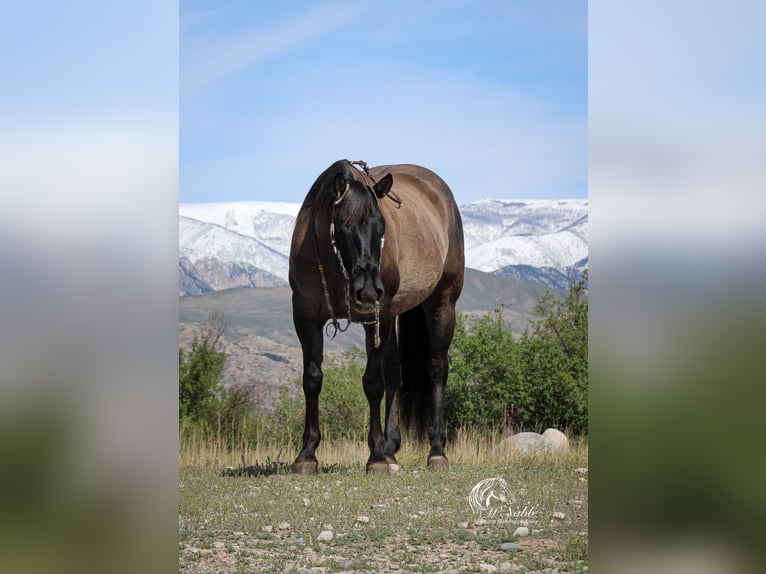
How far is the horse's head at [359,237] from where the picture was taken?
5.42 meters

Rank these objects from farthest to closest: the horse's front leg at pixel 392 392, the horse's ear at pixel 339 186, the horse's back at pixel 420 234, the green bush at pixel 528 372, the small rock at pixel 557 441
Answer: the green bush at pixel 528 372, the horse's front leg at pixel 392 392, the horse's back at pixel 420 234, the small rock at pixel 557 441, the horse's ear at pixel 339 186

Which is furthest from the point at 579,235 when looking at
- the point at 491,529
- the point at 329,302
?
the point at 491,529

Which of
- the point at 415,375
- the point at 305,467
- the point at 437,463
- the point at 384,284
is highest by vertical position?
the point at 384,284

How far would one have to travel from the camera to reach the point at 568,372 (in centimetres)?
892

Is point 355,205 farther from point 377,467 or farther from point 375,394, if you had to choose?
point 377,467

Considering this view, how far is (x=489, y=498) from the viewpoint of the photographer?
4984 millimetres

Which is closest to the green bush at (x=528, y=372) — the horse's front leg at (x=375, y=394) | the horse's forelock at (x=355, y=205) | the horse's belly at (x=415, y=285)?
the horse's belly at (x=415, y=285)

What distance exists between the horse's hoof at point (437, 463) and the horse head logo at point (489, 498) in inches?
64.6

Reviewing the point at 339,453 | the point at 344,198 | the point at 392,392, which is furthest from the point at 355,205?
the point at 392,392

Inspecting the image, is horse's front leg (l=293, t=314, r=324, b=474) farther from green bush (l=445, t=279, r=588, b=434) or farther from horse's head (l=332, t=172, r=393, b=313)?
green bush (l=445, t=279, r=588, b=434)

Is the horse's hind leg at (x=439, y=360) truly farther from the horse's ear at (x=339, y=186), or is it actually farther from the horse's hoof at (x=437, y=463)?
the horse's ear at (x=339, y=186)

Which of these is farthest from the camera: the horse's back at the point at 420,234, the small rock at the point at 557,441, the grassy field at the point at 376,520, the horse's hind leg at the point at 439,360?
the horse's hind leg at the point at 439,360

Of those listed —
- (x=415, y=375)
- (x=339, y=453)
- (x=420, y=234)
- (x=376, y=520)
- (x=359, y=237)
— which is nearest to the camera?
(x=376, y=520)

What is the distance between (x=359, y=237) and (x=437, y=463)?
93.1 inches
